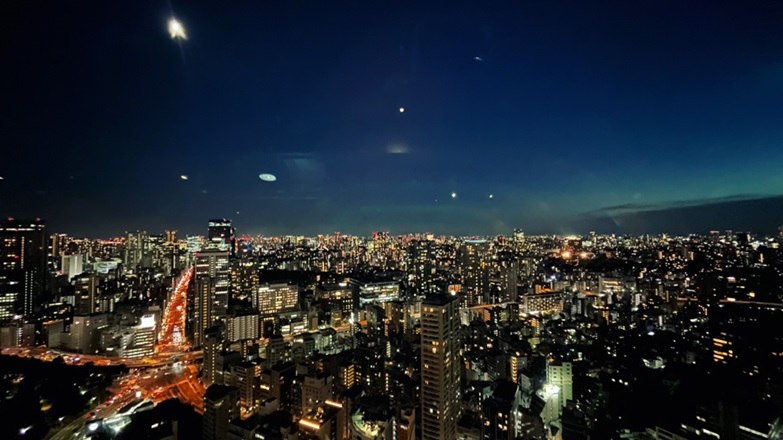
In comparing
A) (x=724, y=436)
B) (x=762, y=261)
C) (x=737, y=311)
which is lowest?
(x=724, y=436)

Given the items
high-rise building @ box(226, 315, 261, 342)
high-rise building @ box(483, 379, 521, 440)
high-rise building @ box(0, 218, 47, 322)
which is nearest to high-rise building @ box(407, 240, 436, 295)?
high-rise building @ box(226, 315, 261, 342)

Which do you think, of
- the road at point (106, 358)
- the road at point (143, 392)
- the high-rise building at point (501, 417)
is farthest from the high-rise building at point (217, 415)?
the road at point (106, 358)

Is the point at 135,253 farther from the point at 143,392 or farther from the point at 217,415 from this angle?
the point at 217,415

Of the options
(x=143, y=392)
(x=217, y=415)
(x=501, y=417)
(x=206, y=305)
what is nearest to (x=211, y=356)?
(x=143, y=392)

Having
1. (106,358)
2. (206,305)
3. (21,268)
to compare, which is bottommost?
(106,358)

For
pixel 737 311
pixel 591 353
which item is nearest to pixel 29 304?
pixel 591 353

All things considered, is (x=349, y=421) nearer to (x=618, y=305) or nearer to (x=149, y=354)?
(x=149, y=354)

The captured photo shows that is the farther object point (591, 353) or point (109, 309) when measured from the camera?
point (109, 309)
